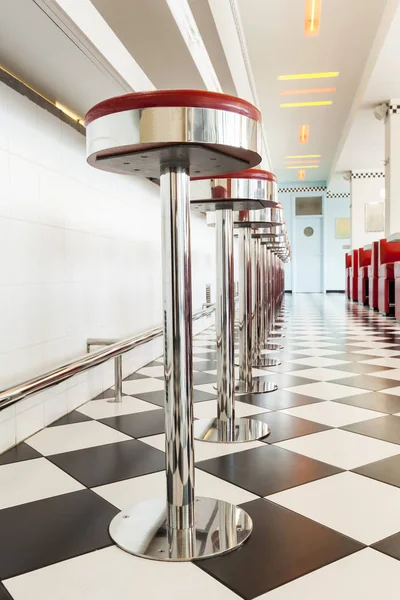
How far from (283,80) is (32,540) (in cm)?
848

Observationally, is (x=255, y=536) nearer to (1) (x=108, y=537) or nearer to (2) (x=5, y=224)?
(1) (x=108, y=537)

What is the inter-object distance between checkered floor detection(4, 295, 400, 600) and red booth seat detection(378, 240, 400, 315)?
189 inches

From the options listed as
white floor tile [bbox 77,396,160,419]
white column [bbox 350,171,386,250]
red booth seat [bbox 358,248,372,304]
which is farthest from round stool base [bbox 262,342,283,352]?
white column [bbox 350,171,386,250]

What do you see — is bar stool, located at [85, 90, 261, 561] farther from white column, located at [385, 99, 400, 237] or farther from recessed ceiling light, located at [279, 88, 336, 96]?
recessed ceiling light, located at [279, 88, 336, 96]

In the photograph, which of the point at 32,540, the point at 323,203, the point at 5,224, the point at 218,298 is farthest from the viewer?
the point at 323,203

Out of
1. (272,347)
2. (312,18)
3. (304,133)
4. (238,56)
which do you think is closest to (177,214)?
(272,347)

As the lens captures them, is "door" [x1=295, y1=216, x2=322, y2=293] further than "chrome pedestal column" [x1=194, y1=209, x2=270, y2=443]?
Yes

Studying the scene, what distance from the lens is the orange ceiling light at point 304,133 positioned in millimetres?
11047

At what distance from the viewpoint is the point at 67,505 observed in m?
1.31

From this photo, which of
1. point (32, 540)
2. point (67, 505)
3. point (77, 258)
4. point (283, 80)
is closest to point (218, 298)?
point (77, 258)

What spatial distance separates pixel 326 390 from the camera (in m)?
2.64

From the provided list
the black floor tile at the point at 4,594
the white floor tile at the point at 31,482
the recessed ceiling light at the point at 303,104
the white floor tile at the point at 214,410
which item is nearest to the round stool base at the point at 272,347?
the white floor tile at the point at 214,410

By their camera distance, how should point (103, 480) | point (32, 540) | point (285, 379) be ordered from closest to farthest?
point (32, 540) < point (103, 480) < point (285, 379)

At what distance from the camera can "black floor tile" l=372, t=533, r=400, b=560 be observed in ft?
3.50
